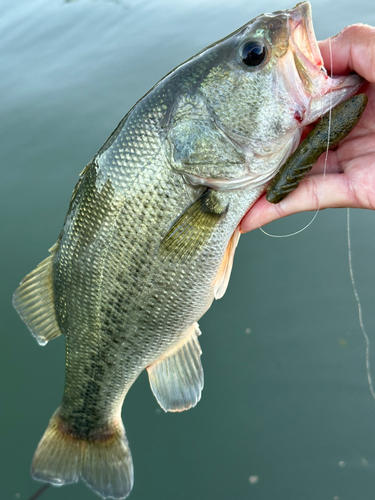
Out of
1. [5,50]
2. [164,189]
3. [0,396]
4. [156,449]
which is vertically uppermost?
[5,50]

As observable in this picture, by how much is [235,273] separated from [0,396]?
79.8 inches

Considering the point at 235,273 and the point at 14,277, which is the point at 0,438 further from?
the point at 235,273

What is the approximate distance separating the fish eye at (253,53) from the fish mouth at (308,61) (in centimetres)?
11

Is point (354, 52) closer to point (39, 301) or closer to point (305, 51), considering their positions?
point (305, 51)

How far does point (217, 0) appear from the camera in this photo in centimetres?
623

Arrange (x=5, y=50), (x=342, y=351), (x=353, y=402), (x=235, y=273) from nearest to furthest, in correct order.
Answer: (x=353, y=402) → (x=342, y=351) → (x=235, y=273) → (x=5, y=50)

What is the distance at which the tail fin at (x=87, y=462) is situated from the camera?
2.15 meters

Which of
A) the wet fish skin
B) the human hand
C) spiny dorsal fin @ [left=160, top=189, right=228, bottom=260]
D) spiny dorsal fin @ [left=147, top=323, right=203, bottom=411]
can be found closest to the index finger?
the human hand

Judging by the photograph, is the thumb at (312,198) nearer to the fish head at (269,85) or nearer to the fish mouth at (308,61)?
the fish head at (269,85)

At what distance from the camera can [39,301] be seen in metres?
2.07

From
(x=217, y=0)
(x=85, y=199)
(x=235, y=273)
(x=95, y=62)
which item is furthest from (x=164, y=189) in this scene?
(x=217, y=0)

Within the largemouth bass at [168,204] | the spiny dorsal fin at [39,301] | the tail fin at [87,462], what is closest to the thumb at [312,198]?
the largemouth bass at [168,204]

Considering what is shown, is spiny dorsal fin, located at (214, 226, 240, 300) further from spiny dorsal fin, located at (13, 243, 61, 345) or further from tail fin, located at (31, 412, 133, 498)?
tail fin, located at (31, 412, 133, 498)

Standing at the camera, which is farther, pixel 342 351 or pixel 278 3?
pixel 278 3
